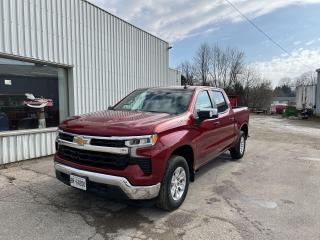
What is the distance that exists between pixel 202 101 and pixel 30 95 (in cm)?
478

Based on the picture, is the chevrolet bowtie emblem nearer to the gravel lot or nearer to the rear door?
the gravel lot

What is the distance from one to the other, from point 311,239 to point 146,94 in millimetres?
3606

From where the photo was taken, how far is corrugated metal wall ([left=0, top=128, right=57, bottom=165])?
7.07 m

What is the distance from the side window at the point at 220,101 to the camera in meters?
6.46

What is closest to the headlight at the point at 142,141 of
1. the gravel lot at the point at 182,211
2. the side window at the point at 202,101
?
the gravel lot at the point at 182,211

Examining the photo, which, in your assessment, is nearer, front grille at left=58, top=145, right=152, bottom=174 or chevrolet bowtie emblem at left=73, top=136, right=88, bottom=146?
front grille at left=58, top=145, right=152, bottom=174

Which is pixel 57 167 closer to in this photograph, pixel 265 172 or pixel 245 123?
pixel 265 172

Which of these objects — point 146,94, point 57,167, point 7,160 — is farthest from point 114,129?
point 7,160

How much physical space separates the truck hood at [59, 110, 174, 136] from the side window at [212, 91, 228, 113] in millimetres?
1992

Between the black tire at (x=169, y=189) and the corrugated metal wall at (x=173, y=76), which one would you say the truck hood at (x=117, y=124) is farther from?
the corrugated metal wall at (x=173, y=76)

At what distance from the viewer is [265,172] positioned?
708 centimetres

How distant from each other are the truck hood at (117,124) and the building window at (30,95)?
3644mm

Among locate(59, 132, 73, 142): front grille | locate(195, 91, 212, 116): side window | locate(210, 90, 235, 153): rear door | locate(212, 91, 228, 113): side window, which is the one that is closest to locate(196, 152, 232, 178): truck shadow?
locate(210, 90, 235, 153): rear door

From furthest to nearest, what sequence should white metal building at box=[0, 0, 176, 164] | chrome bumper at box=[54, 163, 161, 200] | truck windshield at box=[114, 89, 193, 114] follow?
white metal building at box=[0, 0, 176, 164]
truck windshield at box=[114, 89, 193, 114]
chrome bumper at box=[54, 163, 161, 200]
